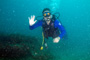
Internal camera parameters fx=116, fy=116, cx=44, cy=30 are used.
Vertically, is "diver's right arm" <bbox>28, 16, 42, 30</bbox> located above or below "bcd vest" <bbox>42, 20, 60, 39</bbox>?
above

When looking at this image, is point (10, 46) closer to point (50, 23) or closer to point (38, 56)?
point (38, 56)

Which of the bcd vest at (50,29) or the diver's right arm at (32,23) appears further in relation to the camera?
the bcd vest at (50,29)

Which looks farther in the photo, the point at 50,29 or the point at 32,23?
the point at 50,29

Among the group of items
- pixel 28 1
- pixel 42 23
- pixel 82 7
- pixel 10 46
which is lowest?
pixel 10 46

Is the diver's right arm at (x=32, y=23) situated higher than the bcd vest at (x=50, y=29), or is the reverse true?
the diver's right arm at (x=32, y=23)

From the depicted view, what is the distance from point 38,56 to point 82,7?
13393 cm

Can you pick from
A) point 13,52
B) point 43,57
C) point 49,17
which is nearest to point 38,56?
point 43,57

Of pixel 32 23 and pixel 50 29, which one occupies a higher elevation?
pixel 32 23

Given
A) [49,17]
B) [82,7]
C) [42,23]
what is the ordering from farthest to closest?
[82,7] < [42,23] < [49,17]

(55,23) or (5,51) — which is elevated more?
(55,23)

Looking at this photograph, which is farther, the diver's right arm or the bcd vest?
the bcd vest

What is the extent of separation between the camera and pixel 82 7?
132750mm

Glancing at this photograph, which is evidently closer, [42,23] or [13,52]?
[42,23]

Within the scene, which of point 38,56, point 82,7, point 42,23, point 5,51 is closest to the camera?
point 42,23
